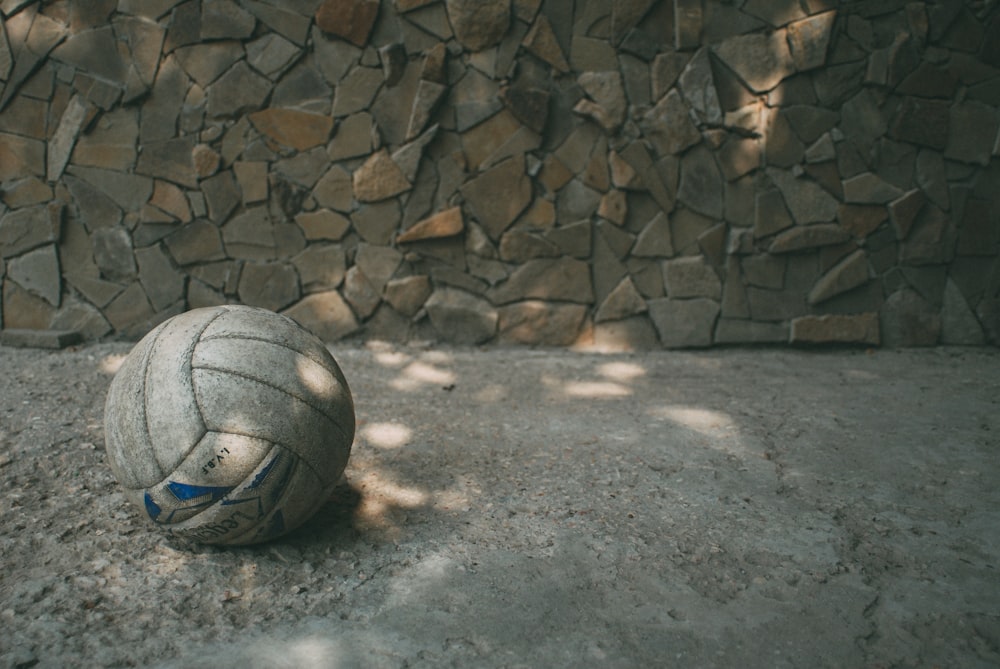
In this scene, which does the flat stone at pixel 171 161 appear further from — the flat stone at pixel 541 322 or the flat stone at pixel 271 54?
the flat stone at pixel 541 322

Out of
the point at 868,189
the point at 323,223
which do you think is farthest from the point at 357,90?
the point at 868,189

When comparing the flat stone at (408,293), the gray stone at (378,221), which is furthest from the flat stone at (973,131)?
the gray stone at (378,221)

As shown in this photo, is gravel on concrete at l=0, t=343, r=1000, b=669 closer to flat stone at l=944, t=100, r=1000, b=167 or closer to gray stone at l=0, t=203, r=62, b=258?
gray stone at l=0, t=203, r=62, b=258

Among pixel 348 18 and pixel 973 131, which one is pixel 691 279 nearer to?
pixel 973 131

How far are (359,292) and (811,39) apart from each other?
3.46 meters

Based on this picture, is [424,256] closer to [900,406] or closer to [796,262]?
[796,262]

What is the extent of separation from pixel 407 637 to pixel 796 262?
4.00m

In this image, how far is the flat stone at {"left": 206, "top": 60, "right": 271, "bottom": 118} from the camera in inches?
197

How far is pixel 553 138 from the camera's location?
5.02 m

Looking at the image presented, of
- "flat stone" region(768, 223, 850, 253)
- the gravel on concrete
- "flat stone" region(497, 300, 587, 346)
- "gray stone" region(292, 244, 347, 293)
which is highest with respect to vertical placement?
A: "flat stone" region(768, 223, 850, 253)

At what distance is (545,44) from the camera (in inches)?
192

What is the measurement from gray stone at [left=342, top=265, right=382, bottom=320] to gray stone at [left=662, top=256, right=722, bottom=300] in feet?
6.77

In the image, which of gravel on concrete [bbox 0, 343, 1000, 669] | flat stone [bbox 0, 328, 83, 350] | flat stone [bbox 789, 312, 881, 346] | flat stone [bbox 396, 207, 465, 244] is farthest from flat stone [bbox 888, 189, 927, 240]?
flat stone [bbox 0, 328, 83, 350]

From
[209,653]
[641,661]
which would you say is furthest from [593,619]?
[209,653]
